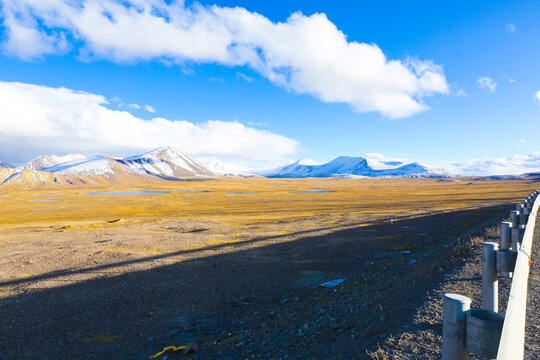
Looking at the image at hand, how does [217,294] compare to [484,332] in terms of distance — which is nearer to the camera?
[484,332]

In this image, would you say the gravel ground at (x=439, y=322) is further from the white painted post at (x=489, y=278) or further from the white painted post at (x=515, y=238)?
the white painted post at (x=489, y=278)

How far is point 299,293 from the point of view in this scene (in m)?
13.2

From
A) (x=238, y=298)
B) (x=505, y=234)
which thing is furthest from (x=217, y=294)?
(x=505, y=234)

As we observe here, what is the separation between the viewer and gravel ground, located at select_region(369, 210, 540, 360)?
15.6 ft

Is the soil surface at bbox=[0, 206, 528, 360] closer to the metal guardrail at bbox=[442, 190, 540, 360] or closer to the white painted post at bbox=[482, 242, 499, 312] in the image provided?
the white painted post at bbox=[482, 242, 499, 312]

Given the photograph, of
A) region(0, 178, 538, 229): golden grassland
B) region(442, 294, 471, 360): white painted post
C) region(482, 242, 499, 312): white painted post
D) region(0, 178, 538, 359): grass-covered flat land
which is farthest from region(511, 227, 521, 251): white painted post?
region(0, 178, 538, 229): golden grassland

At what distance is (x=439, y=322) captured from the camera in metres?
5.60

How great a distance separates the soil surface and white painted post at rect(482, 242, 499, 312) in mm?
1295

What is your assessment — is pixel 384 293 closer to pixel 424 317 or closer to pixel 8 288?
pixel 424 317

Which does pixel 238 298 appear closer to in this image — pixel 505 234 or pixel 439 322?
pixel 439 322

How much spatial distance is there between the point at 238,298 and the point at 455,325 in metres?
12.0

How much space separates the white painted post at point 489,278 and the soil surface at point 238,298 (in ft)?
4.25

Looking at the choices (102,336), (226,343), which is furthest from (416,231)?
(102,336)

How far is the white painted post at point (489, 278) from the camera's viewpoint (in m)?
A: 4.08
